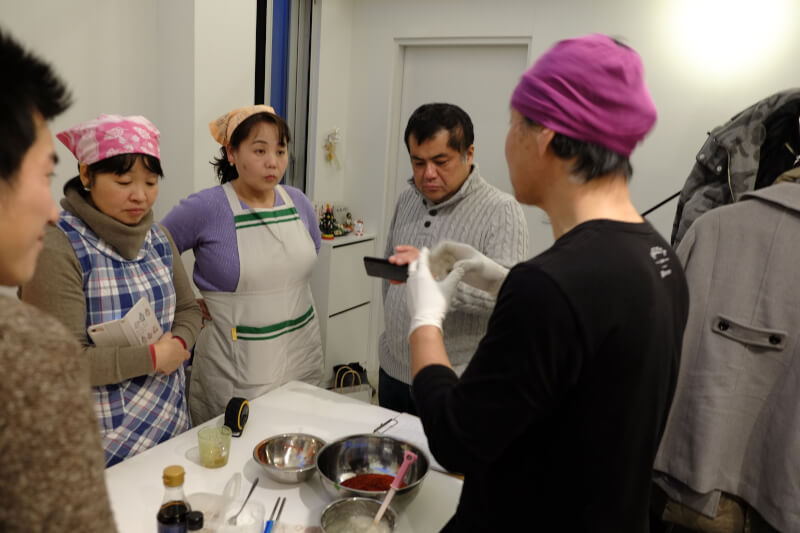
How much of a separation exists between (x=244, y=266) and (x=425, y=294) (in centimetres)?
94

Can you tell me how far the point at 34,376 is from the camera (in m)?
0.48

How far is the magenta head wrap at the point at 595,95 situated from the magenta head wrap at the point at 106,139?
107cm

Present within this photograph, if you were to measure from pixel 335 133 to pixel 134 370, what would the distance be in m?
2.60

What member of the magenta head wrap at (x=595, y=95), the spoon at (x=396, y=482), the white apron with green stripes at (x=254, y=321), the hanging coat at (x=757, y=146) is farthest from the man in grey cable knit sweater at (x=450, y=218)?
the magenta head wrap at (x=595, y=95)

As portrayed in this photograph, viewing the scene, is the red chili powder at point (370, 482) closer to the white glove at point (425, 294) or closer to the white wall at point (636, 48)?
the white glove at point (425, 294)

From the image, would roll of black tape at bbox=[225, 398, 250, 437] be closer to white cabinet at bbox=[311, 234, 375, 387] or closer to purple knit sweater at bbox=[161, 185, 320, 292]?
purple knit sweater at bbox=[161, 185, 320, 292]

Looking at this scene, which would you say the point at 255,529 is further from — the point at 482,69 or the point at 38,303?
the point at 482,69

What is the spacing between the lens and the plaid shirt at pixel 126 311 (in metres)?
1.38

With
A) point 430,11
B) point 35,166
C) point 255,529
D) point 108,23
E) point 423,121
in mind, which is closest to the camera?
point 35,166

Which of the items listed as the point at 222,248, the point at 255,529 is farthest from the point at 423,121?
the point at 255,529

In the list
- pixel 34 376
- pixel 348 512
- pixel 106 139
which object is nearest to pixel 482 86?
pixel 106 139

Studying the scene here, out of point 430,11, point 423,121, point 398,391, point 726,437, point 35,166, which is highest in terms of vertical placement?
point 430,11

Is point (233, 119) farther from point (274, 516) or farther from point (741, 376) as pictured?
point (741, 376)

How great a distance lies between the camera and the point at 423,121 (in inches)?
68.9
